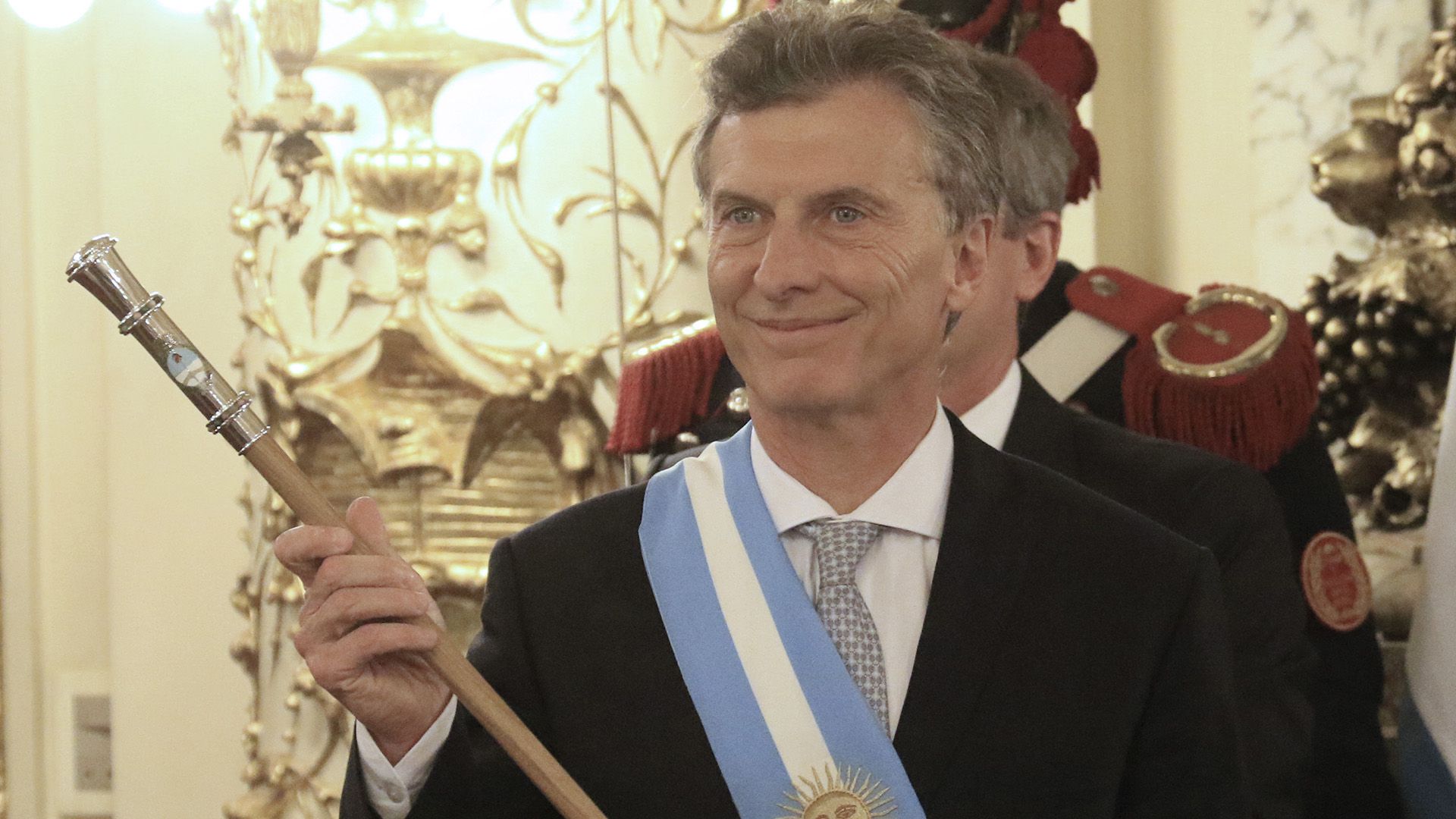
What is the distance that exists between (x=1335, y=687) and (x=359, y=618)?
3.33 ft

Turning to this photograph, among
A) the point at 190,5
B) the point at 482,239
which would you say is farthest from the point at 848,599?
the point at 190,5

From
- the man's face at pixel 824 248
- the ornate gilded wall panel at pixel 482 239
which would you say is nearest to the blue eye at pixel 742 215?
the man's face at pixel 824 248

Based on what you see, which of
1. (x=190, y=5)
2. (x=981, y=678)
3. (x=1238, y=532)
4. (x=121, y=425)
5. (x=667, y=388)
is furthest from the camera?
(x=121, y=425)

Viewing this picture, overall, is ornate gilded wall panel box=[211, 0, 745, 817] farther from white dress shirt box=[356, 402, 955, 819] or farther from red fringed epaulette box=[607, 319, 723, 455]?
white dress shirt box=[356, 402, 955, 819]

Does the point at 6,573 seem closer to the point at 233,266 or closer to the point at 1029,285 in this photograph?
the point at 233,266

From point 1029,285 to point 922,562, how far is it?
1.77 ft

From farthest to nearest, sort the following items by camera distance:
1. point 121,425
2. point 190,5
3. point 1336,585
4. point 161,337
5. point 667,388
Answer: point 121,425, point 190,5, point 667,388, point 1336,585, point 161,337

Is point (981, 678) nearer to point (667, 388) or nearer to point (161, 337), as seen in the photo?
point (161, 337)

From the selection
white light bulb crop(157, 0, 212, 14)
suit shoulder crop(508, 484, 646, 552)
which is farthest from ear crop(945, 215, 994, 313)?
white light bulb crop(157, 0, 212, 14)

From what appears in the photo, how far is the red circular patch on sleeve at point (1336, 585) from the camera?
1.67 meters

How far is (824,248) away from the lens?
1.06 metres

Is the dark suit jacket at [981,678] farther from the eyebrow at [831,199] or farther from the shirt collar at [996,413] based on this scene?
the shirt collar at [996,413]

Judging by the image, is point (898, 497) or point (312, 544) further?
point (898, 497)

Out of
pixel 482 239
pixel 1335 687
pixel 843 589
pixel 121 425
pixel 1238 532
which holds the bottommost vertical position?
pixel 1335 687
